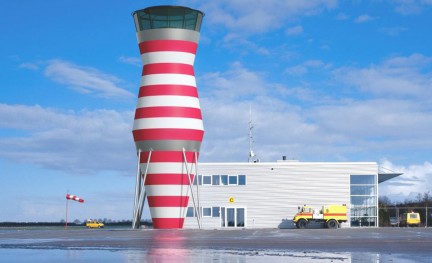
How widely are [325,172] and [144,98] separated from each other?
18503mm

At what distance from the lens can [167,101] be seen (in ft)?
193

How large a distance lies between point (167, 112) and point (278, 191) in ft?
47.6

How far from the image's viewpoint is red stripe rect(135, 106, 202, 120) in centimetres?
5859

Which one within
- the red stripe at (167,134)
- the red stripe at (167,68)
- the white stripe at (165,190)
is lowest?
the white stripe at (165,190)

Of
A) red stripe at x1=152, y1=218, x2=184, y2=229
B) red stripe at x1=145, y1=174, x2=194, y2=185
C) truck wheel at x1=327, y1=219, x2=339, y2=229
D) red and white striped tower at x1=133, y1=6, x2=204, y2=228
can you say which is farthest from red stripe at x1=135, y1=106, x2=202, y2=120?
truck wheel at x1=327, y1=219, x2=339, y2=229

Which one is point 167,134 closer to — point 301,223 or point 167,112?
point 167,112

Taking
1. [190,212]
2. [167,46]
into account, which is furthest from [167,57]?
[190,212]

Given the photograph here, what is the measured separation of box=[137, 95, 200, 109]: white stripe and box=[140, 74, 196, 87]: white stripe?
3.89 feet

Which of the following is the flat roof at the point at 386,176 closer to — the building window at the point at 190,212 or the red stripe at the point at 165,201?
the building window at the point at 190,212

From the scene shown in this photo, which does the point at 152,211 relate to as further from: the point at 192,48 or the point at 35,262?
the point at 35,262

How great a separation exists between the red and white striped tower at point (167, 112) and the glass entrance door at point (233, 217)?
24.5ft

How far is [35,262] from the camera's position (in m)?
19.8

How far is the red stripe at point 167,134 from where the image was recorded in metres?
58.6

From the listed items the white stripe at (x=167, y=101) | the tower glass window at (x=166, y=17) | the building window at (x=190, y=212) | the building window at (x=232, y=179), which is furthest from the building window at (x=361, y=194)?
the tower glass window at (x=166, y=17)
